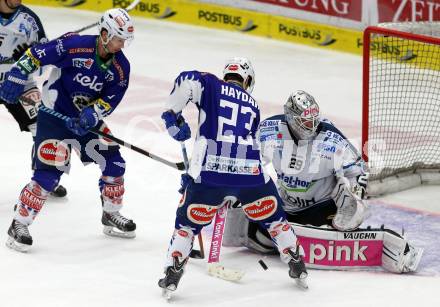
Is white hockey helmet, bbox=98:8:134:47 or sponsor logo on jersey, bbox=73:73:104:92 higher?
white hockey helmet, bbox=98:8:134:47

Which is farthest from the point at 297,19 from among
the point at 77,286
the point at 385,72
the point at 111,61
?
the point at 77,286

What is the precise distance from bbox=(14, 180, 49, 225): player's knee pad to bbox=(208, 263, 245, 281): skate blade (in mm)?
1157

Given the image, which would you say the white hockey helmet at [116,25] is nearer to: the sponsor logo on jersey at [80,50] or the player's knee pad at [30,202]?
the sponsor logo on jersey at [80,50]

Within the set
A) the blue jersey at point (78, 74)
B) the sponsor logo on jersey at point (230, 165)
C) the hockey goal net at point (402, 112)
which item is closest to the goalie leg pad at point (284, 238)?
the sponsor logo on jersey at point (230, 165)

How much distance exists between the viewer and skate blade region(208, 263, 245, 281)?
6199 mm

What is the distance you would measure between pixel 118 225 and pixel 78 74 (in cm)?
106

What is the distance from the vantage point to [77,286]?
6059 mm

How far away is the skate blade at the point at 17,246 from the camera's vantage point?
6551 mm

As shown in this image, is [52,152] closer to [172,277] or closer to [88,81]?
[88,81]

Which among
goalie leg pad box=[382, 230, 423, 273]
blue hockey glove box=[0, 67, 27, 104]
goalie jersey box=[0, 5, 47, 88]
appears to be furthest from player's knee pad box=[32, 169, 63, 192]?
goalie leg pad box=[382, 230, 423, 273]

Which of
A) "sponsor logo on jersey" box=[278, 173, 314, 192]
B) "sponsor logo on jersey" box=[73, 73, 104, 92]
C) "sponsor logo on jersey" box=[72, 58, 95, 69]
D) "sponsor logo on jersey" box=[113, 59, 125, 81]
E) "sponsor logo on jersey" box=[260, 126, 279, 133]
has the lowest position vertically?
"sponsor logo on jersey" box=[278, 173, 314, 192]

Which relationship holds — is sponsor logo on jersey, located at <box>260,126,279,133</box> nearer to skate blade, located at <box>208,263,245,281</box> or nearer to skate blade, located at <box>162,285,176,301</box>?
skate blade, located at <box>208,263,245,281</box>

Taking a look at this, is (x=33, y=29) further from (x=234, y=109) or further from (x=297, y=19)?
(x=297, y=19)

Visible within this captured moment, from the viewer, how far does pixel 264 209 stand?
19.6ft
